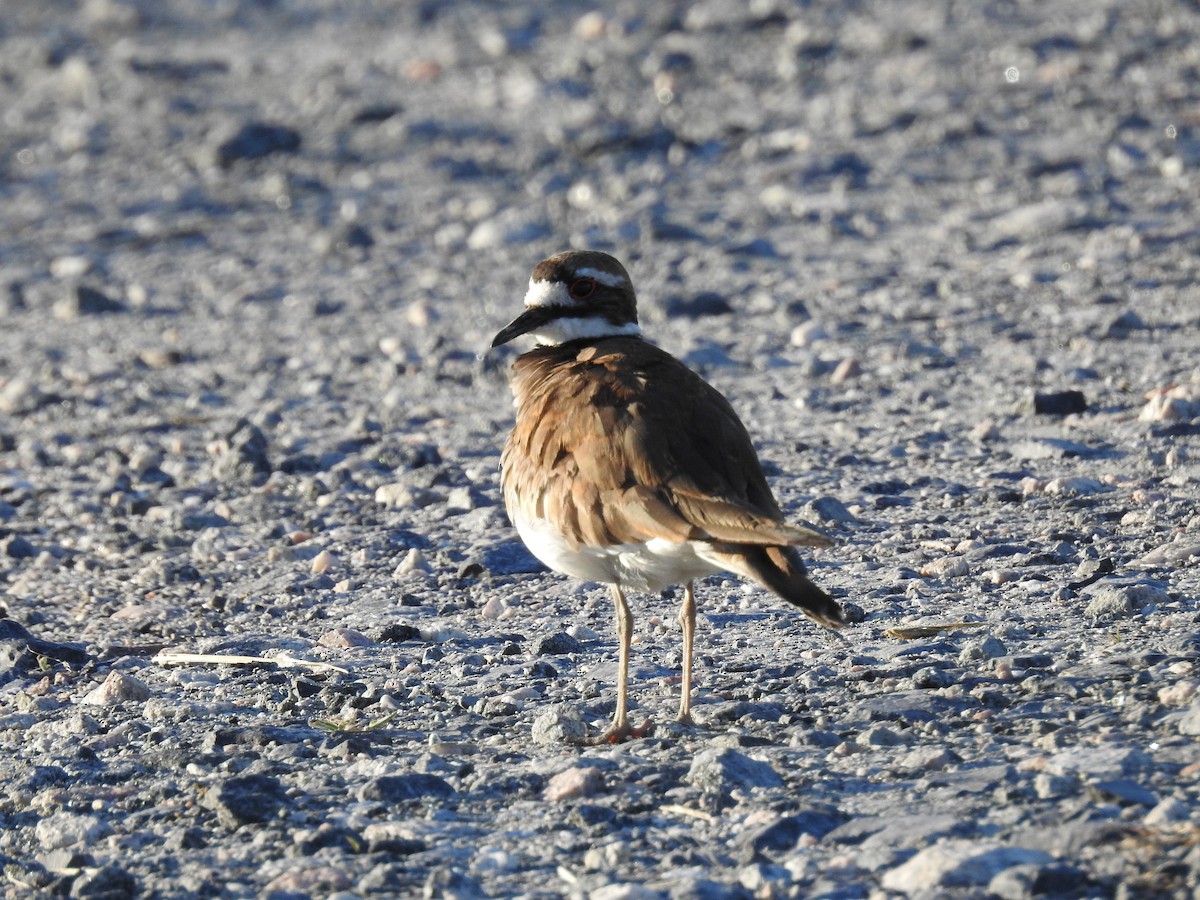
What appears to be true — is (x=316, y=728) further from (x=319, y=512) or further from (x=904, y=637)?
(x=319, y=512)

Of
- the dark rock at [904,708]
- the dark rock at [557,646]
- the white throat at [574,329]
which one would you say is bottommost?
the dark rock at [904,708]

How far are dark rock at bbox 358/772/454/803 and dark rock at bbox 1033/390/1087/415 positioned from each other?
406cm

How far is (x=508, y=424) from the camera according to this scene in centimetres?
831

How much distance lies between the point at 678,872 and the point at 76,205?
10937mm

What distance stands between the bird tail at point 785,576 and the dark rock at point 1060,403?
3452mm

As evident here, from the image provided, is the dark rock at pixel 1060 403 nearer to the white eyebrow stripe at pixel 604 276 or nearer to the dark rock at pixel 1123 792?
the white eyebrow stripe at pixel 604 276

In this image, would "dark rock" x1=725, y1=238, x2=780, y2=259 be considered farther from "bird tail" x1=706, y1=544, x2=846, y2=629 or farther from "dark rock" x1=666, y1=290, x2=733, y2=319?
"bird tail" x1=706, y1=544, x2=846, y2=629

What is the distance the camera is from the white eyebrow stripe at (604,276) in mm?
5777

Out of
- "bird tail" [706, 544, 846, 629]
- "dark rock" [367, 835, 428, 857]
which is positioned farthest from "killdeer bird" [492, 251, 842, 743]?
"dark rock" [367, 835, 428, 857]

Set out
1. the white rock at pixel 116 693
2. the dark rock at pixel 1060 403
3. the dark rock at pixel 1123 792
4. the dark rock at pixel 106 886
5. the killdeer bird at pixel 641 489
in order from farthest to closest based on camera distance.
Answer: the dark rock at pixel 1060 403 → the white rock at pixel 116 693 → the killdeer bird at pixel 641 489 → the dark rock at pixel 106 886 → the dark rock at pixel 1123 792

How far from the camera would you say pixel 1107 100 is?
12375 mm

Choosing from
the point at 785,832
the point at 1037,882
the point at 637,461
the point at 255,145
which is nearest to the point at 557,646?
the point at 637,461

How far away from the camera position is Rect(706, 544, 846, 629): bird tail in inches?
170

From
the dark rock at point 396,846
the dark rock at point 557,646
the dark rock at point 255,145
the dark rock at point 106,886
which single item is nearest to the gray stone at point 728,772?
the dark rock at point 396,846
